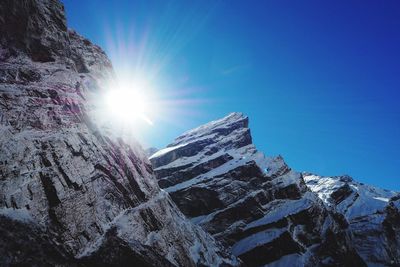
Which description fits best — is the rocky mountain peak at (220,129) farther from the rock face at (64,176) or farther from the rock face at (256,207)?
the rock face at (64,176)

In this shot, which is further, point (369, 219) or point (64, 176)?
point (369, 219)

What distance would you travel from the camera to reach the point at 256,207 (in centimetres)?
5828

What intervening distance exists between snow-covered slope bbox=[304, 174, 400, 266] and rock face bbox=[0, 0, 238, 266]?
45947mm

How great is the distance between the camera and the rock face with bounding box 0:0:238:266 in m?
16.8

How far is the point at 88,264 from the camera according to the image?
17.9 metres

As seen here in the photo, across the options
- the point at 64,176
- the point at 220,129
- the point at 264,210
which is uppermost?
the point at 220,129

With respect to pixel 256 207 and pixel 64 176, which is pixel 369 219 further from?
pixel 64 176

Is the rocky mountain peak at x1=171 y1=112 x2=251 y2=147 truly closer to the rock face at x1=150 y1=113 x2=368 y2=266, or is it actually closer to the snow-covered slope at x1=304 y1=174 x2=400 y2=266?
the rock face at x1=150 y1=113 x2=368 y2=266

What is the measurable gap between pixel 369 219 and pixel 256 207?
1505 inches

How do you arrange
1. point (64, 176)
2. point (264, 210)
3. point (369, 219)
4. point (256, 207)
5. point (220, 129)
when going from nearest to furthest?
point (64, 176) < point (264, 210) < point (256, 207) < point (369, 219) < point (220, 129)

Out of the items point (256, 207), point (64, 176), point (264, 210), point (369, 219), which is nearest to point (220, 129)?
point (256, 207)

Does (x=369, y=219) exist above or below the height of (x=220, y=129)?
below

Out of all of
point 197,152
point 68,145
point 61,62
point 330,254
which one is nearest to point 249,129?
point 197,152

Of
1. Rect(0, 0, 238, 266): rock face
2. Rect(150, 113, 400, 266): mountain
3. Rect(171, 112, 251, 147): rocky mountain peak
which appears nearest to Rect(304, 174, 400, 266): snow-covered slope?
Rect(150, 113, 400, 266): mountain
